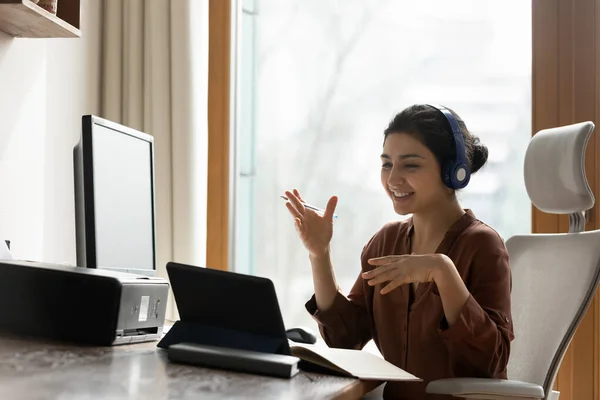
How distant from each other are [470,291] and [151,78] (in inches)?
63.3

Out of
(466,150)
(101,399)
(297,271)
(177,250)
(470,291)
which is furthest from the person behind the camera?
(297,271)

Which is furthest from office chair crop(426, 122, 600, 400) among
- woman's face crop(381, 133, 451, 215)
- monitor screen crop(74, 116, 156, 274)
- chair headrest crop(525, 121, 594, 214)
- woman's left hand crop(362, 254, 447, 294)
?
monitor screen crop(74, 116, 156, 274)

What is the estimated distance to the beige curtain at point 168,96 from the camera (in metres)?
2.74

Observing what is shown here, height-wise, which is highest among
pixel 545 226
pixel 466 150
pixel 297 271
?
pixel 466 150

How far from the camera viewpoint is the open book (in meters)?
1.05

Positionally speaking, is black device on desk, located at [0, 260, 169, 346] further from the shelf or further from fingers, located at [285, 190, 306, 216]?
the shelf

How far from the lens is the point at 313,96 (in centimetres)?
293

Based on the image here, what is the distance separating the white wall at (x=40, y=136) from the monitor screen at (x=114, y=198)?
0.51 metres

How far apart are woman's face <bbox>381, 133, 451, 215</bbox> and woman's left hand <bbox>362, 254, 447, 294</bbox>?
31 centimetres

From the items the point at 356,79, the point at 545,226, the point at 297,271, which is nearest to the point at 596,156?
the point at 545,226

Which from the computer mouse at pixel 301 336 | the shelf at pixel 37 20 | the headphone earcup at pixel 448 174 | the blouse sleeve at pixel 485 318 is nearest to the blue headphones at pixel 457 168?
the headphone earcup at pixel 448 174

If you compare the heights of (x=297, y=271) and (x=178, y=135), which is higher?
(x=178, y=135)

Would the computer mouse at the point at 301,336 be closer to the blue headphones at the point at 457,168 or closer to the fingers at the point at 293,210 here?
the fingers at the point at 293,210

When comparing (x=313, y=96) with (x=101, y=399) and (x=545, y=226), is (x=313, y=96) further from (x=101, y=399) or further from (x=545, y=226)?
(x=101, y=399)
